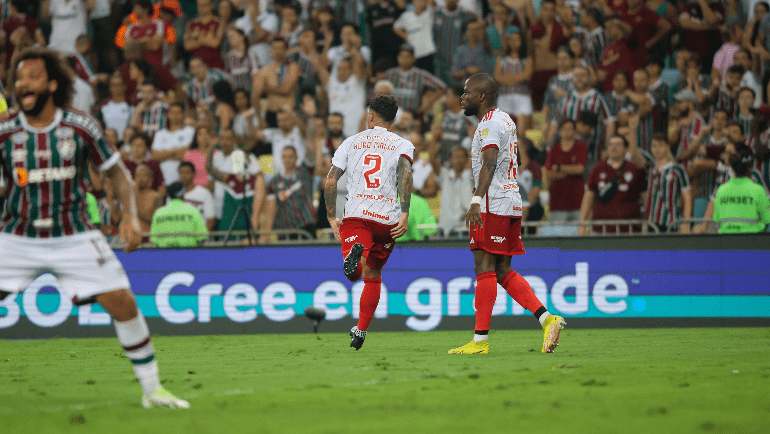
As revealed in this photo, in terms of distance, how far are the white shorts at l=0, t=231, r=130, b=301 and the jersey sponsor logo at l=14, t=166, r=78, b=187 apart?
33 centimetres

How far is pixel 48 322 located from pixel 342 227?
6.20 metres

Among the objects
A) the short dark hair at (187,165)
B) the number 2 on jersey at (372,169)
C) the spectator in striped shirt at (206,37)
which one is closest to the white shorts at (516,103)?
the short dark hair at (187,165)

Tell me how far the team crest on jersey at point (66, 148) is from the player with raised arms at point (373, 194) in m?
3.59

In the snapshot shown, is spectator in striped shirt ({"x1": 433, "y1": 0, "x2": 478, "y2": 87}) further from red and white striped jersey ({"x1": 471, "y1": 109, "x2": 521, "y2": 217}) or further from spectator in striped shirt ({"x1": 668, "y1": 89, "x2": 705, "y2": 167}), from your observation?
red and white striped jersey ({"x1": 471, "y1": 109, "x2": 521, "y2": 217})

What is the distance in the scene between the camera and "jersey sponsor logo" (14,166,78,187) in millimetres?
5512

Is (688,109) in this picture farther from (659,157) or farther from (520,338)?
(520,338)

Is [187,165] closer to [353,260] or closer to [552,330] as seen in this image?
[353,260]

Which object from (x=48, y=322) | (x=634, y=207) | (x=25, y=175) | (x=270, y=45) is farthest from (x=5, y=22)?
(x=25, y=175)

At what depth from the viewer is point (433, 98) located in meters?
16.7

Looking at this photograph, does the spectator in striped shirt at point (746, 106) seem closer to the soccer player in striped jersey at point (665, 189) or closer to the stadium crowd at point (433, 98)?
the stadium crowd at point (433, 98)

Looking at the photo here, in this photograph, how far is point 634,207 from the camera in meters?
13.4

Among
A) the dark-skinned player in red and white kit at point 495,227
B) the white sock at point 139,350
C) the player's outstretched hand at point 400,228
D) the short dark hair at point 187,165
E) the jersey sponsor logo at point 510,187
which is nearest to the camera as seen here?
the white sock at point 139,350

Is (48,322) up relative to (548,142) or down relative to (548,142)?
down

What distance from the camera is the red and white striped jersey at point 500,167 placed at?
27.9 feet
